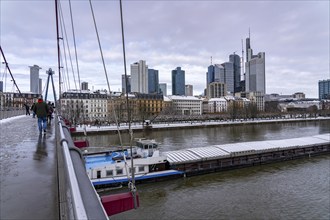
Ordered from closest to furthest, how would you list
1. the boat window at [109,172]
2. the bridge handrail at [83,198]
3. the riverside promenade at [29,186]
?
1. the bridge handrail at [83,198]
2. the riverside promenade at [29,186]
3. the boat window at [109,172]

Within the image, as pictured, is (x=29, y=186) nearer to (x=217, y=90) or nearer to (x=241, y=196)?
(x=241, y=196)

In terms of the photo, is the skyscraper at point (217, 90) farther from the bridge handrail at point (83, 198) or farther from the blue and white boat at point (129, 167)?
the bridge handrail at point (83, 198)

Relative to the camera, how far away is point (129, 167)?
16078 millimetres

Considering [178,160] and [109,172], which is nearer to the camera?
[109,172]

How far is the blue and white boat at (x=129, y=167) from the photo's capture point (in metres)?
16.4

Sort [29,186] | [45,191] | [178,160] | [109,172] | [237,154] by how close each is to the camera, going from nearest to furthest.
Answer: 1. [45,191]
2. [29,186]
3. [109,172]
4. [178,160]
5. [237,154]

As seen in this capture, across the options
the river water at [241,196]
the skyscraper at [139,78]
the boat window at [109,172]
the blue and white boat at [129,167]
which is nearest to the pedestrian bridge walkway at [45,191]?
A: the river water at [241,196]

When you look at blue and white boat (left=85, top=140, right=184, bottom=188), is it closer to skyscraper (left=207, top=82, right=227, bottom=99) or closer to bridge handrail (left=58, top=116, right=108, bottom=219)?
bridge handrail (left=58, top=116, right=108, bottom=219)

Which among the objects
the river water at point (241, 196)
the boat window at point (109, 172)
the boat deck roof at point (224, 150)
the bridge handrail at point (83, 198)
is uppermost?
the bridge handrail at point (83, 198)

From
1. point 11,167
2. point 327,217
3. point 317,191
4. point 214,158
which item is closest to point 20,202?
point 11,167

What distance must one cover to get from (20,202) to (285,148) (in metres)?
26.3

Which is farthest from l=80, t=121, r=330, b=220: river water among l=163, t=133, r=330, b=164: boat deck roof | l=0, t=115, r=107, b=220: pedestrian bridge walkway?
l=0, t=115, r=107, b=220: pedestrian bridge walkway

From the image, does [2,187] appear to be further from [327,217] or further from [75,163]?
[327,217]

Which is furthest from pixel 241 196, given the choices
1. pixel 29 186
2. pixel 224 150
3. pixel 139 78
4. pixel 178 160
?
pixel 139 78
